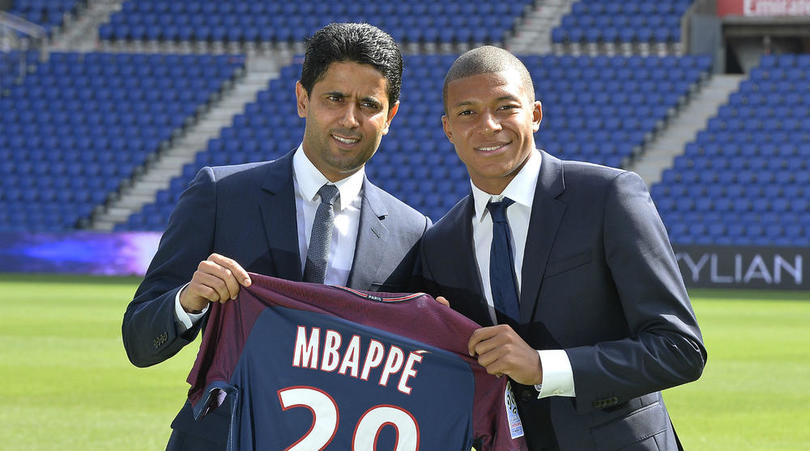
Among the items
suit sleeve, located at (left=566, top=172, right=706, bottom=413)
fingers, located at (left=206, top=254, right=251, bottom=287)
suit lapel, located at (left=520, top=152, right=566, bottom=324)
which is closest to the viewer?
suit sleeve, located at (left=566, top=172, right=706, bottom=413)

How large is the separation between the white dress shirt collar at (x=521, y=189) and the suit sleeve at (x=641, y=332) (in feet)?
1.04

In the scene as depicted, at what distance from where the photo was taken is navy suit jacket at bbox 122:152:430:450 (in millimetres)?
3131

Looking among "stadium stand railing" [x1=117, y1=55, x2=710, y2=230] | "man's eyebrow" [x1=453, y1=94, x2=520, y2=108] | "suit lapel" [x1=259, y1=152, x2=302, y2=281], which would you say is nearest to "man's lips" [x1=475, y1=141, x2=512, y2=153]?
"man's eyebrow" [x1=453, y1=94, x2=520, y2=108]

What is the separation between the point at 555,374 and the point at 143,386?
5.62 metres

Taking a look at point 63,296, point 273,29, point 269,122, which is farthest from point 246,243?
point 273,29

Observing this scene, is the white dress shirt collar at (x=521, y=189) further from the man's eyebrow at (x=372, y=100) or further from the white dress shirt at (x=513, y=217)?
the man's eyebrow at (x=372, y=100)

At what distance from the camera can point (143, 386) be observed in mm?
8000

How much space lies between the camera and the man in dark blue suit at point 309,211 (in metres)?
3.20

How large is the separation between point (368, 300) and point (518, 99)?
0.73 m

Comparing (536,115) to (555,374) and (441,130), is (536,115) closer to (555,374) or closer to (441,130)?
(555,374)

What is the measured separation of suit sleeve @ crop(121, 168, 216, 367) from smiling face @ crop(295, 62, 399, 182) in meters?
0.35

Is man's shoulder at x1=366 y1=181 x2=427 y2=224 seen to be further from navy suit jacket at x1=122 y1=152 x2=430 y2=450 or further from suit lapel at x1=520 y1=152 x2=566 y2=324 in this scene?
suit lapel at x1=520 y1=152 x2=566 y2=324

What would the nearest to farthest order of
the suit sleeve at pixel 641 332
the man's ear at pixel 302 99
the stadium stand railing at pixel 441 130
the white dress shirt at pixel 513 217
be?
the suit sleeve at pixel 641 332 → the white dress shirt at pixel 513 217 → the man's ear at pixel 302 99 → the stadium stand railing at pixel 441 130

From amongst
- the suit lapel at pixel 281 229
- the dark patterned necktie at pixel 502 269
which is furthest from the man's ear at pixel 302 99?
the dark patterned necktie at pixel 502 269
